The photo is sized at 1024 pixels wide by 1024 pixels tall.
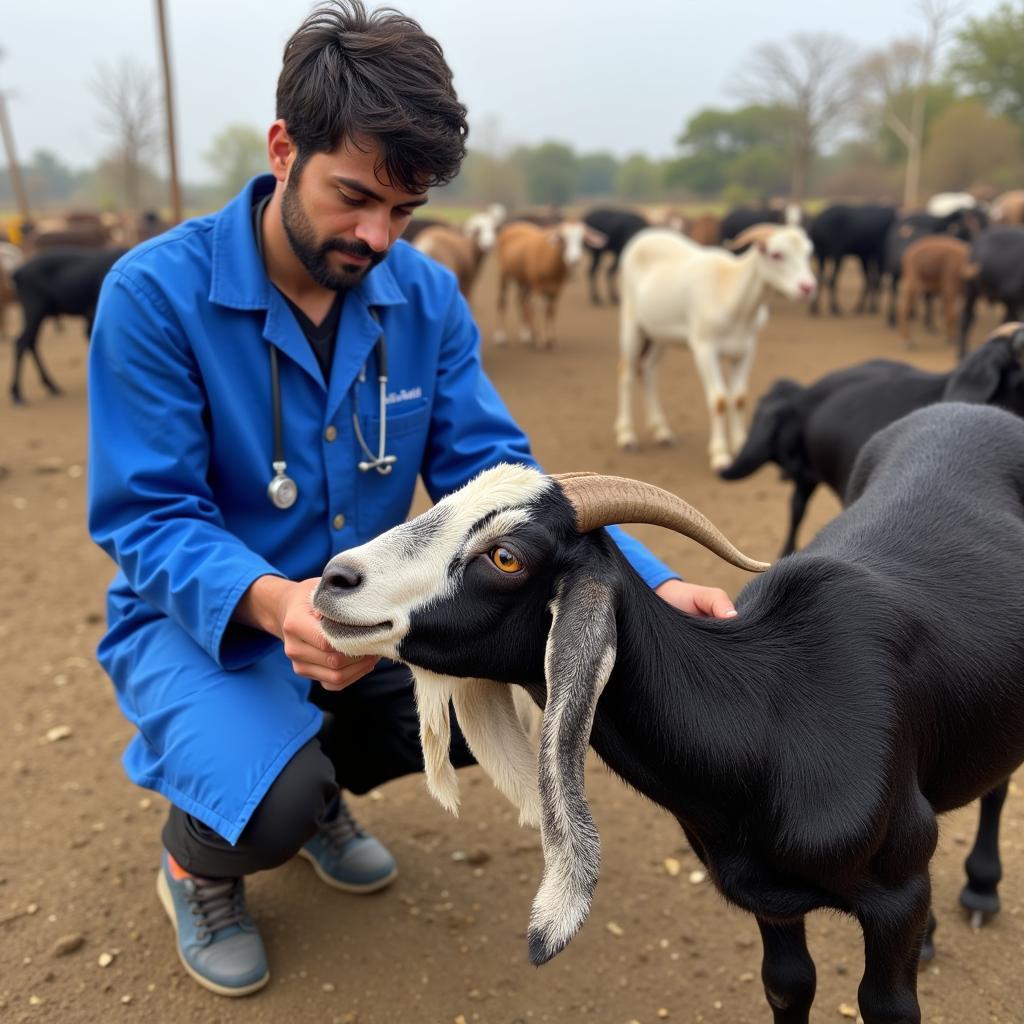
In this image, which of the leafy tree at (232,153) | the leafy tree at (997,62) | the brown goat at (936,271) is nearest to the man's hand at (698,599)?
the brown goat at (936,271)

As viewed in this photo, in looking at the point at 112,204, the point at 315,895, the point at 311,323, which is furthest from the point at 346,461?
the point at 112,204

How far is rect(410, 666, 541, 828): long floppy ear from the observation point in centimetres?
192

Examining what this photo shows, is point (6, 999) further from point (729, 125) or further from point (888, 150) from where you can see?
point (729, 125)

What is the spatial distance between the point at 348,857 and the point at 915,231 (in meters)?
14.2

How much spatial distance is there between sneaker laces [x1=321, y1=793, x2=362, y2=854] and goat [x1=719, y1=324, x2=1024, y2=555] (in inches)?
92.9

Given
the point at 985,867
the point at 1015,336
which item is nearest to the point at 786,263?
the point at 1015,336

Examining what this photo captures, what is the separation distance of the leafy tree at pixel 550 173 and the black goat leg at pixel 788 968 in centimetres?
7526

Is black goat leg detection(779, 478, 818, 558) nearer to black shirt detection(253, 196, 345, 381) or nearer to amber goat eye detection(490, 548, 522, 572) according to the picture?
black shirt detection(253, 196, 345, 381)

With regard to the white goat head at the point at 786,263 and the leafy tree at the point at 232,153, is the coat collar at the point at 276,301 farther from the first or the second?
the leafy tree at the point at 232,153

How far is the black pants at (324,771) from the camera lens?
7.27ft

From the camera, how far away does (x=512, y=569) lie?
64.7 inches

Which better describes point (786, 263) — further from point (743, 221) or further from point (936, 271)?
point (743, 221)

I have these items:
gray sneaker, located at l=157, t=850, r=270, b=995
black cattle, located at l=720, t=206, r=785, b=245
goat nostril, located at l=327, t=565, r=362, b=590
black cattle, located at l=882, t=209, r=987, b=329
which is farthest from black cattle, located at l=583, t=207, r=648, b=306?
goat nostril, located at l=327, t=565, r=362, b=590

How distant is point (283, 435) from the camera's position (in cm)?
243
